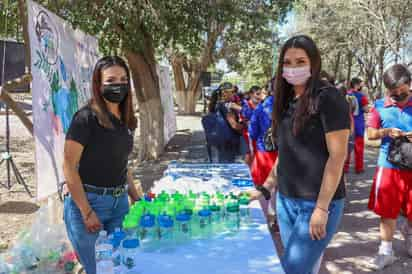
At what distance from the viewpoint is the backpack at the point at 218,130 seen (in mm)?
5844

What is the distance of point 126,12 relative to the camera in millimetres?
6168

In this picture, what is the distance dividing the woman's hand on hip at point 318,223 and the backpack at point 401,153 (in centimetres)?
197

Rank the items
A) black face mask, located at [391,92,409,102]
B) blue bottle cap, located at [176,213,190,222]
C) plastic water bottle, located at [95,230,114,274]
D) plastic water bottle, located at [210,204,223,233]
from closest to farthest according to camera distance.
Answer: plastic water bottle, located at [95,230,114,274] < blue bottle cap, located at [176,213,190,222] < plastic water bottle, located at [210,204,223,233] < black face mask, located at [391,92,409,102]

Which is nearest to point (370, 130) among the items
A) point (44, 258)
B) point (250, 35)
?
point (44, 258)

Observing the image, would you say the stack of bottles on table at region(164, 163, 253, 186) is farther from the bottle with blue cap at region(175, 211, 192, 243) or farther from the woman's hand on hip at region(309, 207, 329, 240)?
the woman's hand on hip at region(309, 207, 329, 240)

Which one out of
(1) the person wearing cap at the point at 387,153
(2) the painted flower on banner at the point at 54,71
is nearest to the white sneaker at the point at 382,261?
(1) the person wearing cap at the point at 387,153

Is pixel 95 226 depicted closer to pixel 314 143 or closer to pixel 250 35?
pixel 314 143

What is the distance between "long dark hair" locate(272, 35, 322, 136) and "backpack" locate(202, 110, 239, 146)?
142 inches

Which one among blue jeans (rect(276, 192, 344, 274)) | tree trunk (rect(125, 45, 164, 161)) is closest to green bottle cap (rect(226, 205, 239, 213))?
blue jeans (rect(276, 192, 344, 274))

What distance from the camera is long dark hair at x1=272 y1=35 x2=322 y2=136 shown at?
1.92 meters

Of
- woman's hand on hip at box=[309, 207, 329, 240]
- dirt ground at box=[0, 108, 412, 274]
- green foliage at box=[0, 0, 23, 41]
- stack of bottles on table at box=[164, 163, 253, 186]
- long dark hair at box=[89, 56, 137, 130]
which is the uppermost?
green foliage at box=[0, 0, 23, 41]

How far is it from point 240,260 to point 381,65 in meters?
25.8

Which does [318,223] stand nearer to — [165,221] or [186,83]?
[165,221]

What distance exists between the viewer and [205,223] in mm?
2471
